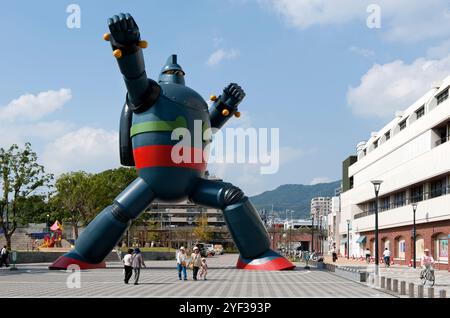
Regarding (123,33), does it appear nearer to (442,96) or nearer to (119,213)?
(119,213)

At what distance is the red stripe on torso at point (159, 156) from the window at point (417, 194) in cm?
2487

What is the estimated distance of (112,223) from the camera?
24938 mm

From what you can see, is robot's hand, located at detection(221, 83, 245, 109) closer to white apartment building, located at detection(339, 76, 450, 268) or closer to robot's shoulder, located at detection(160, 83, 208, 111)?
robot's shoulder, located at detection(160, 83, 208, 111)

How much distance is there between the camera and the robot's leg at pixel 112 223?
2498cm

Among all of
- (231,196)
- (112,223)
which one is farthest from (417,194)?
(112,223)

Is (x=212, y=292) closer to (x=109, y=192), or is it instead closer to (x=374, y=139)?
(x=109, y=192)

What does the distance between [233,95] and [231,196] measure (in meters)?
4.74

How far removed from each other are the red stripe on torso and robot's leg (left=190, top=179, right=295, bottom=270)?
119 centimetres

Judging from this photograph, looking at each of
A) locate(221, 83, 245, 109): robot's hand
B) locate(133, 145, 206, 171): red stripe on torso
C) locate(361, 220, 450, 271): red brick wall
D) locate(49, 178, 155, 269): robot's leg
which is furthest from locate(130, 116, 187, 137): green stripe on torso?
locate(361, 220, 450, 271): red brick wall

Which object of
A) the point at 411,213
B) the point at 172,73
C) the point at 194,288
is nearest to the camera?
the point at 194,288

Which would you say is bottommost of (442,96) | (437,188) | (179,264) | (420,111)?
(179,264)

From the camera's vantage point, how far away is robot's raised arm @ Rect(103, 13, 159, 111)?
20.4 metres

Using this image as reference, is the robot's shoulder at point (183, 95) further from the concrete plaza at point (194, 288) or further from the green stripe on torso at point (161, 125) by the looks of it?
the concrete plaza at point (194, 288)

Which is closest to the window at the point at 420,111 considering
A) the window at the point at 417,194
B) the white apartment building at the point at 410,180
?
the white apartment building at the point at 410,180
